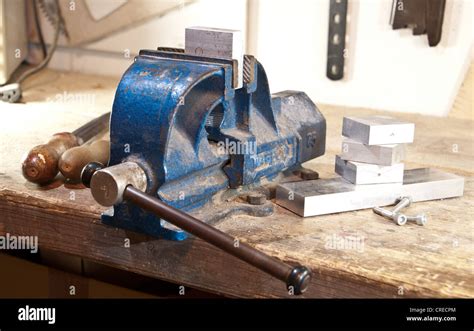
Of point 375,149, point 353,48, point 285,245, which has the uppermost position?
point 353,48

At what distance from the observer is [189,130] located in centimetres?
102

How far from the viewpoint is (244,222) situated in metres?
1.05

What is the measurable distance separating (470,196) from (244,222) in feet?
1.46

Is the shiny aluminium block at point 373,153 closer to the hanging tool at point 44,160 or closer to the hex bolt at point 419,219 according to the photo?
the hex bolt at point 419,219

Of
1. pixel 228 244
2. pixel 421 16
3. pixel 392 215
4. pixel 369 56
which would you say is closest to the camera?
pixel 228 244

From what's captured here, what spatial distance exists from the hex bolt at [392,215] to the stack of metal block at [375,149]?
0.06 m

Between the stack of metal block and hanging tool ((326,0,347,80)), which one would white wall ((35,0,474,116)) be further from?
the stack of metal block

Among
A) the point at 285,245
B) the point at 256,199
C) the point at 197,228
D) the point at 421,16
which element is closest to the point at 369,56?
the point at 421,16

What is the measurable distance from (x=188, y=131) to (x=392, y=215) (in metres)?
0.35

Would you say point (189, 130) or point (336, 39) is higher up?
point (336, 39)

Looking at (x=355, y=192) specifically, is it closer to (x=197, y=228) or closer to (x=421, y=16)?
(x=197, y=228)

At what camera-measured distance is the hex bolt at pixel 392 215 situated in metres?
1.06
